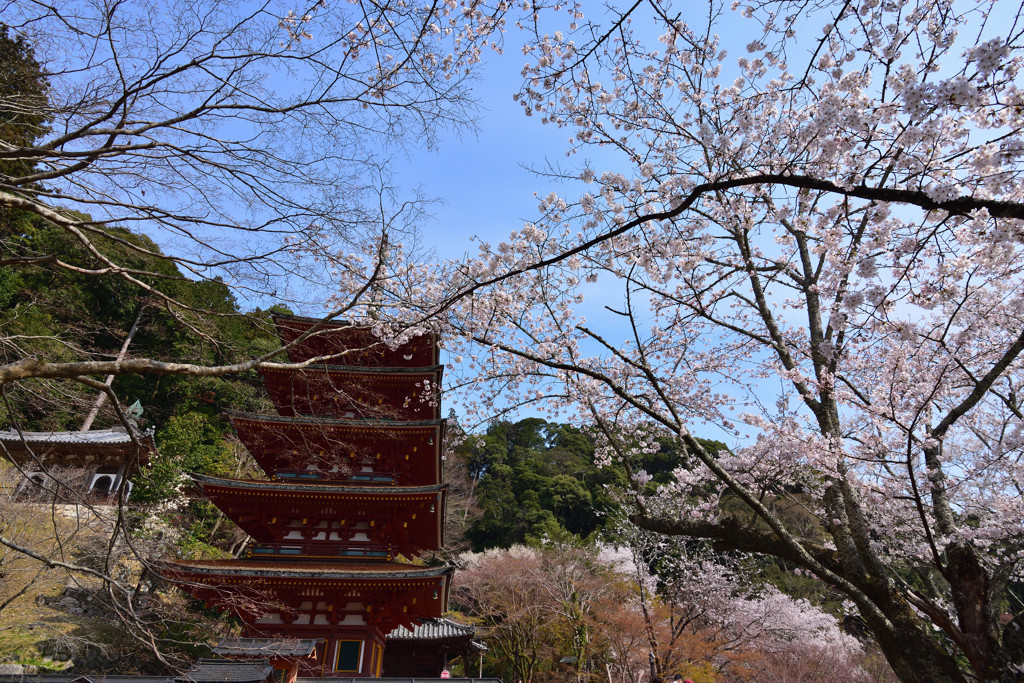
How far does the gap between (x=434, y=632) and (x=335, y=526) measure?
789cm

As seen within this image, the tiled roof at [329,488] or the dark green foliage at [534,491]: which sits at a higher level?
the dark green foliage at [534,491]

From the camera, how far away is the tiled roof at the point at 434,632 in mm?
14828

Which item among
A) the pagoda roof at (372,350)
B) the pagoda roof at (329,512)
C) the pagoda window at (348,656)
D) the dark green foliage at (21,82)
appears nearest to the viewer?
the dark green foliage at (21,82)

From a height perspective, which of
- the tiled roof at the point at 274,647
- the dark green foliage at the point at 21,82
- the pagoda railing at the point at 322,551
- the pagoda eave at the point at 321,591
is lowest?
the tiled roof at the point at 274,647

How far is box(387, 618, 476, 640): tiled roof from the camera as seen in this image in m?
14.8

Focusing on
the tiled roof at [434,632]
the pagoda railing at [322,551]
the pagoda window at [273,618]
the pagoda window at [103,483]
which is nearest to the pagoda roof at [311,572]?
the pagoda railing at [322,551]

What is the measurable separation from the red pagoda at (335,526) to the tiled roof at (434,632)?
19.7 ft

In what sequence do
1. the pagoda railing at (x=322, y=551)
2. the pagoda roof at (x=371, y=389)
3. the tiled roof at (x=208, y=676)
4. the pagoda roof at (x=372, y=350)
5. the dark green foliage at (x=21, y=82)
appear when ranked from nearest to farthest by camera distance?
1. the dark green foliage at (x=21, y=82)
2. the tiled roof at (x=208, y=676)
3. the pagoda railing at (x=322, y=551)
4. the pagoda roof at (x=371, y=389)
5. the pagoda roof at (x=372, y=350)

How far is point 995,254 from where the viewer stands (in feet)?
11.2

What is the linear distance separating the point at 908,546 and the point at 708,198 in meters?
7.15

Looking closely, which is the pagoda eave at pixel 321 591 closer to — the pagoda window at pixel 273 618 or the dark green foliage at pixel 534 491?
the pagoda window at pixel 273 618

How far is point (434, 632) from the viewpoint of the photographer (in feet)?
49.9

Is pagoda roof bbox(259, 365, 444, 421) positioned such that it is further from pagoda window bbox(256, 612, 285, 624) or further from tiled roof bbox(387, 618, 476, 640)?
tiled roof bbox(387, 618, 476, 640)

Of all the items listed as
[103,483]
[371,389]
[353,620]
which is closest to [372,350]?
[371,389]
